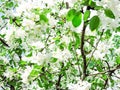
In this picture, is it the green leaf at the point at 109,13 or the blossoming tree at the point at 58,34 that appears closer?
the green leaf at the point at 109,13

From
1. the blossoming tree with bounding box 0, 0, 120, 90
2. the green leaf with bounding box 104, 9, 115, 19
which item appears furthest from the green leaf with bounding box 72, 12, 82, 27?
the green leaf with bounding box 104, 9, 115, 19

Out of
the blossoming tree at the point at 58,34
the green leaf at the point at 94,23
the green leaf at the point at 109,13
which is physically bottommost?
the blossoming tree at the point at 58,34

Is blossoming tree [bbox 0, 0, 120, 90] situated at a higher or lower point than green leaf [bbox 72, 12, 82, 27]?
lower

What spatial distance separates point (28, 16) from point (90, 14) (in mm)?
1159

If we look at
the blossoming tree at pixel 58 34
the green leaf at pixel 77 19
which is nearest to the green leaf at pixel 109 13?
the blossoming tree at pixel 58 34

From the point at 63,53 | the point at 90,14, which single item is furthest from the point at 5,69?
the point at 90,14

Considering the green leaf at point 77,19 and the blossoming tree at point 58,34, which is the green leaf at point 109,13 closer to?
the blossoming tree at point 58,34

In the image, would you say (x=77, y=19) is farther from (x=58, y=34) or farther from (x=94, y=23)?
(x=58, y=34)

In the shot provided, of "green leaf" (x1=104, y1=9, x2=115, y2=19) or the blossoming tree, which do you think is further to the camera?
the blossoming tree

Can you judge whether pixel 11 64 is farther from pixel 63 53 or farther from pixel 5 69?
pixel 63 53

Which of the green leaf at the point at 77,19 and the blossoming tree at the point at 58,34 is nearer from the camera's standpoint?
the green leaf at the point at 77,19

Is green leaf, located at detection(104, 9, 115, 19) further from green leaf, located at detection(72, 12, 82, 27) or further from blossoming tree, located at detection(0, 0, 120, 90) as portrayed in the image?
green leaf, located at detection(72, 12, 82, 27)

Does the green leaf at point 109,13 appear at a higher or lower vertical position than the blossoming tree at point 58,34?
higher

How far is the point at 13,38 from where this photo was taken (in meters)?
3.83
